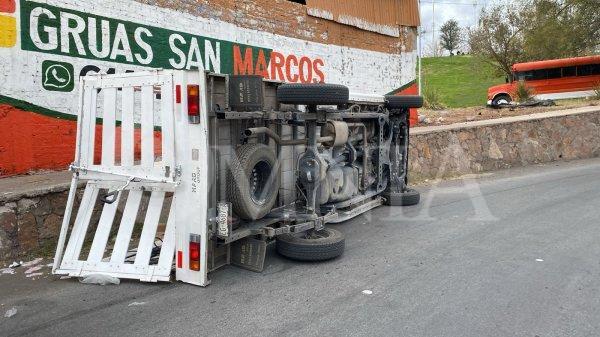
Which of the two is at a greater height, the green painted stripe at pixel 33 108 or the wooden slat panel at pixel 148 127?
the green painted stripe at pixel 33 108

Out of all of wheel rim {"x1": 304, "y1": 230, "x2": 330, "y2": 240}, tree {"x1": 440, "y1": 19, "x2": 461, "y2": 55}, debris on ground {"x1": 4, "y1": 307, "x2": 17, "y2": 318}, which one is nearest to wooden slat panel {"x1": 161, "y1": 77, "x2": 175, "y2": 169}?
debris on ground {"x1": 4, "y1": 307, "x2": 17, "y2": 318}

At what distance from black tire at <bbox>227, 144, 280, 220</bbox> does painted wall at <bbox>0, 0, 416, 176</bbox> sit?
12.3 feet

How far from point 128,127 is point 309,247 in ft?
7.11

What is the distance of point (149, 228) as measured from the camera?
479cm

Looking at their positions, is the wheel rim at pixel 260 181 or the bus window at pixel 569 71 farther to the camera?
→ the bus window at pixel 569 71

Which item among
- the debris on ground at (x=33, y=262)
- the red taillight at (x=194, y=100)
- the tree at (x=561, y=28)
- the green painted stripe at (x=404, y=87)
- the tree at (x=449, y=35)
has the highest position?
the tree at (x=449, y=35)

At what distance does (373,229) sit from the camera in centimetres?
687

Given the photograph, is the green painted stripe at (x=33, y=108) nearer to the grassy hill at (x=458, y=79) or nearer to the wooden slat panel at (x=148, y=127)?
the wooden slat panel at (x=148, y=127)

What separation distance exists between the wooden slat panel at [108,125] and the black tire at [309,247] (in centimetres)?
193

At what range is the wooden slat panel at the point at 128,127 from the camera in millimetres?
4816

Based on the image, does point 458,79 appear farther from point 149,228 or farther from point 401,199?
point 149,228

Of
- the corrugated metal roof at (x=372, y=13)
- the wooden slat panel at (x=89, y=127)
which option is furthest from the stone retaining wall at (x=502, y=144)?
the wooden slat panel at (x=89, y=127)

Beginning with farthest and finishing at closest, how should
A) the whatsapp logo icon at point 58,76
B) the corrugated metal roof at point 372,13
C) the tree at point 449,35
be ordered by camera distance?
the tree at point 449,35 < the corrugated metal roof at point 372,13 < the whatsapp logo icon at point 58,76

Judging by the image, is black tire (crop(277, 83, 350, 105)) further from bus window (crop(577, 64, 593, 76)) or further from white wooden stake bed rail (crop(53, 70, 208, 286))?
bus window (crop(577, 64, 593, 76))
